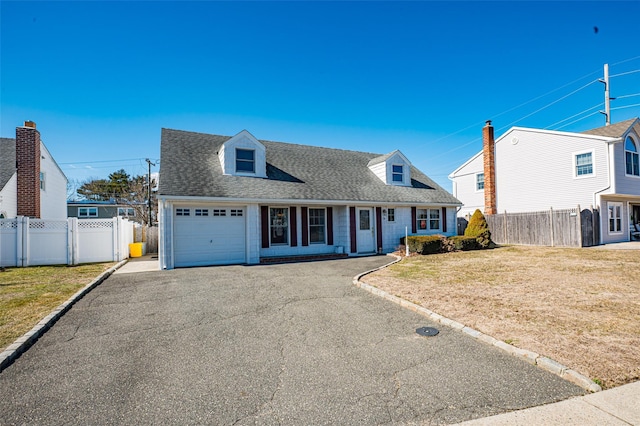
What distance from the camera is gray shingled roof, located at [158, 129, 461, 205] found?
13062 mm

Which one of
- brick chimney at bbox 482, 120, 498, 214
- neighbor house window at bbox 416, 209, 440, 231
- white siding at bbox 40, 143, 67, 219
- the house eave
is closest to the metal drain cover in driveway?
the house eave

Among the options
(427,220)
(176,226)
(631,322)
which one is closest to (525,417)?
(631,322)

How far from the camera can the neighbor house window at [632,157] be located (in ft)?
61.3

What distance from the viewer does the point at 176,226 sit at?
12305mm

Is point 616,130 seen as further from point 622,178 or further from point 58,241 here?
point 58,241

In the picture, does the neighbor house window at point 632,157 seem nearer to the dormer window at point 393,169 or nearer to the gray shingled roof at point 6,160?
the dormer window at point 393,169

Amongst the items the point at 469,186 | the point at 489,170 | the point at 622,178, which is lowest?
the point at 622,178

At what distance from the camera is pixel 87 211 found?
35469 millimetres

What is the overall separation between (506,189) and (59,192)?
31.1 m

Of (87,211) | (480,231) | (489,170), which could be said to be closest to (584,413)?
(480,231)

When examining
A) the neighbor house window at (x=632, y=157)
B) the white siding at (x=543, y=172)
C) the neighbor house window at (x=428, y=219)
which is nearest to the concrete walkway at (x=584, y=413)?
the neighbor house window at (x=428, y=219)

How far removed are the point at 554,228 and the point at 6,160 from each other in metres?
29.6

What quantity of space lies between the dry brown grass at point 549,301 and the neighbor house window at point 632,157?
33.0 feet

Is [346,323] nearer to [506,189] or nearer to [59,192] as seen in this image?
[506,189]
